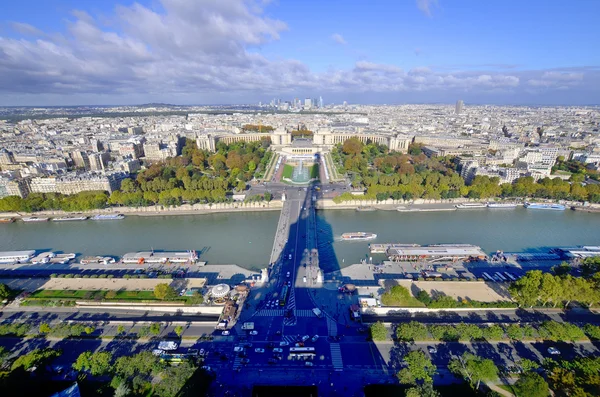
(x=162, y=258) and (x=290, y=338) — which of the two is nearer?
(x=290, y=338)

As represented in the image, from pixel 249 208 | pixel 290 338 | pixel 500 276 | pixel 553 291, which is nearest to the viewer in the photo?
pixel 290 338

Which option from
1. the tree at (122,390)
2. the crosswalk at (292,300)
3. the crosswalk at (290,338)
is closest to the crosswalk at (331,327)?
the crosswalk at (290,338)

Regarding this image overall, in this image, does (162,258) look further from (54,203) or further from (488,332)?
(488,332)

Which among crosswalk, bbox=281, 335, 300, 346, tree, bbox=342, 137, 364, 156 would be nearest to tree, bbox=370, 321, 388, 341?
crosswalk, bbox=281, 335, 300, 346

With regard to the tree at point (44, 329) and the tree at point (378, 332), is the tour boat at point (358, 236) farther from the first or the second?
the tree at point (44, 329)

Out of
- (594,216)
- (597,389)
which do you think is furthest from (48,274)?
(594,216)

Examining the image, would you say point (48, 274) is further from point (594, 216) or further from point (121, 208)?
point (594, 216)

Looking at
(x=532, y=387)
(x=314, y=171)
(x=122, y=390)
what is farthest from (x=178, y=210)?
(x=532, y=387)

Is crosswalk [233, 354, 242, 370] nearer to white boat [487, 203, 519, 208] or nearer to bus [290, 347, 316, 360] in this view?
bus [290, 347, 316, 360]
